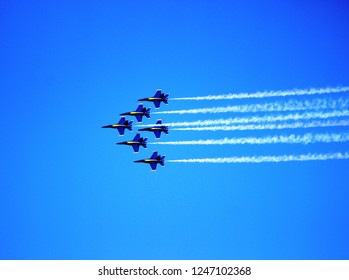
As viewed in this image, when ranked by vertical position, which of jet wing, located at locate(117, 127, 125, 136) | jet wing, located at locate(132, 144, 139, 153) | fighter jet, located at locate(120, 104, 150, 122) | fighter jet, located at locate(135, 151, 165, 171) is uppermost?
fighter jet, located at locate(120, 104, 150, 122)

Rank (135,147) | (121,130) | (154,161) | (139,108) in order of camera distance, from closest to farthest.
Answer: (154,161), (135,147), (121,130), (139,108)

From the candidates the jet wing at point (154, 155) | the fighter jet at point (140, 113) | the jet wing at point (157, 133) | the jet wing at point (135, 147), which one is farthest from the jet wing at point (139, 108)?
the jet wing at point (154, 155)

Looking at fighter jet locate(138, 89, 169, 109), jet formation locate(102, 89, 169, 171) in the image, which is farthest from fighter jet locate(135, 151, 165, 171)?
fighter jet locate(138, 89, 169, 109)

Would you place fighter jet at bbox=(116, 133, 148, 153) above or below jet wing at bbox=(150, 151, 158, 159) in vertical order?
above

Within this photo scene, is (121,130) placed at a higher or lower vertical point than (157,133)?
higher

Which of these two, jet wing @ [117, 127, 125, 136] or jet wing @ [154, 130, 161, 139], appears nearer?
jet wing @ [154, 130, 161, 139]

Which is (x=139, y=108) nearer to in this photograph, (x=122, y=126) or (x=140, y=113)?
(x=140, y=113)

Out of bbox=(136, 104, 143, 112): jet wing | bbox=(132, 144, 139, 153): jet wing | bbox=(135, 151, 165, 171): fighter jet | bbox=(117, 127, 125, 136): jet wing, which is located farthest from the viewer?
bbox=(136, 104, 143, 112): jet wing

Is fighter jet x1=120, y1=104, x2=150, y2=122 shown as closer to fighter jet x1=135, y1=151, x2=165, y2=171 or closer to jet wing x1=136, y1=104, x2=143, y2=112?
jet wing x1=136, y1=104, x2=143, y2=112

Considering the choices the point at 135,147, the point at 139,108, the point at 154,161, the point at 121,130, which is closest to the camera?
the point at 154,161

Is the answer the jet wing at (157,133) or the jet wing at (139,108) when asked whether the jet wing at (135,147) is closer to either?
the jet wing at (157,133)

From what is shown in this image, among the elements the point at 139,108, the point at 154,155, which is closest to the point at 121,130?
the point at 139,108

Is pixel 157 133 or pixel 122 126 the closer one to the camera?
pixel 157 133
